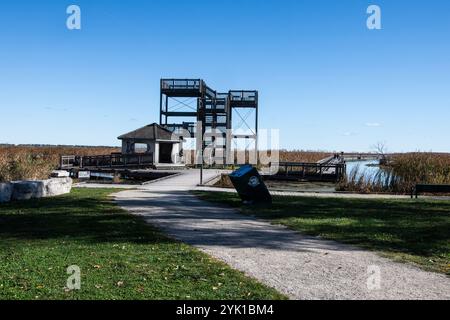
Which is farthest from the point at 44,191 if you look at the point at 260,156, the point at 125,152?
the point at 260,156

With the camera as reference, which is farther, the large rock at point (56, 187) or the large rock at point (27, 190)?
the large rock at point (56, 187)

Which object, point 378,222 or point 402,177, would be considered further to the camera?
point 402,177

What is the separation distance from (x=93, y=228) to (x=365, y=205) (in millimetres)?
10171

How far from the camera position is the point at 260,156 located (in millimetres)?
54875

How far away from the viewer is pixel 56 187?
19359mm

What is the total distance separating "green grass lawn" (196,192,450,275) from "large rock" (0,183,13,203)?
709 cm

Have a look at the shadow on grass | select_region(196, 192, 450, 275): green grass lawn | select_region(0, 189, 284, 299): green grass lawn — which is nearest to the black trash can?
select_region(196, 192, 450, 275): green grass lawn

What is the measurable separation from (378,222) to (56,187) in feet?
40.9

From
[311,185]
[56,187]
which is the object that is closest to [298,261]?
[56,187]

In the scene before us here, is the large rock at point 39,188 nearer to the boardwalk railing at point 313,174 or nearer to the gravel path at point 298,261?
the gravel path at point 298,261

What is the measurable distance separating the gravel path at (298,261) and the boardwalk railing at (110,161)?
26636 mm

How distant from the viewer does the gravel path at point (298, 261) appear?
6652 mm

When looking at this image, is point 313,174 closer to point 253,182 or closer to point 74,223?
point 253,182

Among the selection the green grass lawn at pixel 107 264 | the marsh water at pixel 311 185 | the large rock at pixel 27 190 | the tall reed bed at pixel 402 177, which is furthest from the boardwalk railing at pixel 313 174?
the green grass lawn at pixel 107 264
